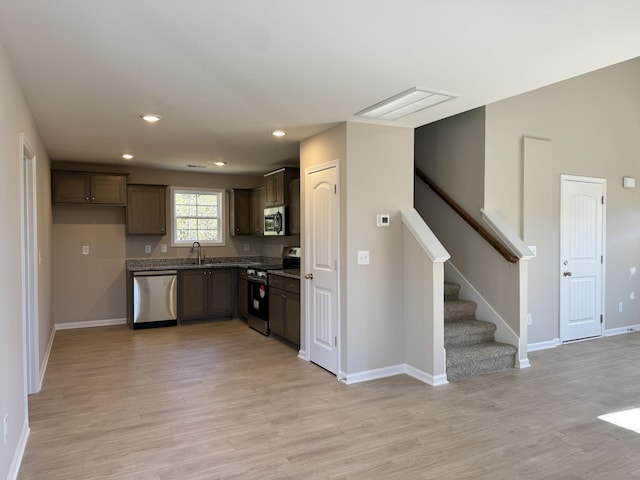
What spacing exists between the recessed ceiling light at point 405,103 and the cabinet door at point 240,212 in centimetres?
408

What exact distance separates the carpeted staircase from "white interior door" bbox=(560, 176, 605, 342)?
1375mm

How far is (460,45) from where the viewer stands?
2453 mm

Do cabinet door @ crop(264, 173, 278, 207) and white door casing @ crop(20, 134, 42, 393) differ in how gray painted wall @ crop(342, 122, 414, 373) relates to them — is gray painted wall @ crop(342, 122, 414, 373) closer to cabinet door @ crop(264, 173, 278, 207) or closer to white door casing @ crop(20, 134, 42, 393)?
cabinet door @ crop(264, 173, 278, 207)

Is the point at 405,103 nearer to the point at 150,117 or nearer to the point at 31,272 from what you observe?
the point at 150,117

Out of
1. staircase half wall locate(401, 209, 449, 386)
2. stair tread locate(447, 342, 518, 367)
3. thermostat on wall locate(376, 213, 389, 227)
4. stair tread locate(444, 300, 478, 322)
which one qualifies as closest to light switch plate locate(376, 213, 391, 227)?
thermostat on wall locate(376, 213, 389, 227)

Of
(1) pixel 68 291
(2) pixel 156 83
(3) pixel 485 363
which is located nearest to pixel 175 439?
(2) pixel 156 83

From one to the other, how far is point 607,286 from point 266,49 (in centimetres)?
567

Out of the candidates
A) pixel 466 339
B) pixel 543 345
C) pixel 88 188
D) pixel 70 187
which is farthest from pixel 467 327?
pixel 70 187

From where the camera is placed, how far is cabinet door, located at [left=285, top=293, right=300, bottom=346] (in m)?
5.07

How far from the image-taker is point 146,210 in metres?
6.91

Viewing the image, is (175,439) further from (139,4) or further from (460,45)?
(460,45)

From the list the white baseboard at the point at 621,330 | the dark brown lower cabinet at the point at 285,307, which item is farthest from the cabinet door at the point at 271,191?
the white baseboard at the point at 621,330

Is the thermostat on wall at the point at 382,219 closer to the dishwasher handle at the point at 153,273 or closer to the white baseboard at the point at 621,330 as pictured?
the dishwasher handle at the point at 153,273

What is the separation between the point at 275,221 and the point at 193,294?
1.77m
